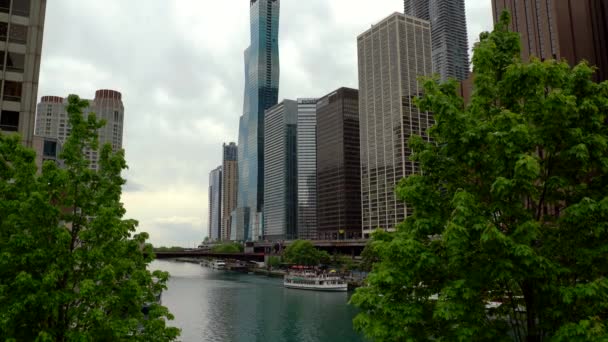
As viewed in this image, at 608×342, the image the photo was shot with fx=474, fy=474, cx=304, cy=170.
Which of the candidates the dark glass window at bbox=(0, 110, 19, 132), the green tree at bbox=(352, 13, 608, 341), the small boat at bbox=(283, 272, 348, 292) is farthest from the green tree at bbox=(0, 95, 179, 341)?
the small boat at bbox=(283, 272, 348, 292)

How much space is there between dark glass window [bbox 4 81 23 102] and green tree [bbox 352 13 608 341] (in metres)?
49.4

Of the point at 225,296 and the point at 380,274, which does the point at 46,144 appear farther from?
the point at 380,274

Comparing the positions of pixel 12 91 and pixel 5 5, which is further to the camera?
pixel 5 5

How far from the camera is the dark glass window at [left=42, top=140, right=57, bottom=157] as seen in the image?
9706cm

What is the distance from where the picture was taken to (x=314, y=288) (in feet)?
490

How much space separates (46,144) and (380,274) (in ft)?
327

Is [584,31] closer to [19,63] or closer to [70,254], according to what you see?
[19,63]

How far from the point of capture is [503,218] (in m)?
15.0

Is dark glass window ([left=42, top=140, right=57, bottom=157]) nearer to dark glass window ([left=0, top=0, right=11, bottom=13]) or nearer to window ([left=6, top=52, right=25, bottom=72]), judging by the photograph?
window ([left=6, top=52, right=25, bottom=72])

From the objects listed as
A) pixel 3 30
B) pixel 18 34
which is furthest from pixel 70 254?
pixel 3 30

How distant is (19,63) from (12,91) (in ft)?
10.6

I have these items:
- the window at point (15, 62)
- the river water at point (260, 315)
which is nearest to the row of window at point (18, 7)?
the window at point (15, 62)

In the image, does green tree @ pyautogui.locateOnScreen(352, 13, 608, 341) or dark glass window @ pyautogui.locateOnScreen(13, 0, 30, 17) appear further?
dark glass window @ pyautogui.locateOnScreen(13, 0, 30, 17)

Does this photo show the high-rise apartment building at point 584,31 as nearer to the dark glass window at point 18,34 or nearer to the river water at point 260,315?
the river water at point 260,315
